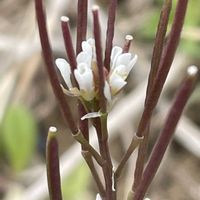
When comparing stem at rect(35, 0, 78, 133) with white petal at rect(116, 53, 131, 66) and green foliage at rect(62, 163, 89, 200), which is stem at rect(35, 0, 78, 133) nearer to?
white petal at rect(116, 53, 131, 66)

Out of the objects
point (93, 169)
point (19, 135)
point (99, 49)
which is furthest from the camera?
point (19, 135)

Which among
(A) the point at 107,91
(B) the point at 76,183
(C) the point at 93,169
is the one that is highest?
(A) the point at 107,91

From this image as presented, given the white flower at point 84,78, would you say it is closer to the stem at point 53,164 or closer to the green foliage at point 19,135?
the stem at point 53,164

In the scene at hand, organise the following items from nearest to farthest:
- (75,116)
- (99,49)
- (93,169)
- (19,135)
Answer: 1. (99,49)
2. (93,169)
3. (19,135)
4. (75,116)

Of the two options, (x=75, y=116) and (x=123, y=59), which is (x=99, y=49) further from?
(x=75, y=116)

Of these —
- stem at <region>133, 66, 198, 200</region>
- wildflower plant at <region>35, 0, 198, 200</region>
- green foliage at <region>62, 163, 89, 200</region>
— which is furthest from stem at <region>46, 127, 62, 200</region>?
green foliage at <region>62, 163, 89, 200</region>

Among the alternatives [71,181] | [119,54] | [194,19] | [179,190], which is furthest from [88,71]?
[179,190]

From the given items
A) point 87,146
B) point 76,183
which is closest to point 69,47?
point 87,146

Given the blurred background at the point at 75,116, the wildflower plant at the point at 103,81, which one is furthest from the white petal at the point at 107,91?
the blurred background at the point at 75,116
